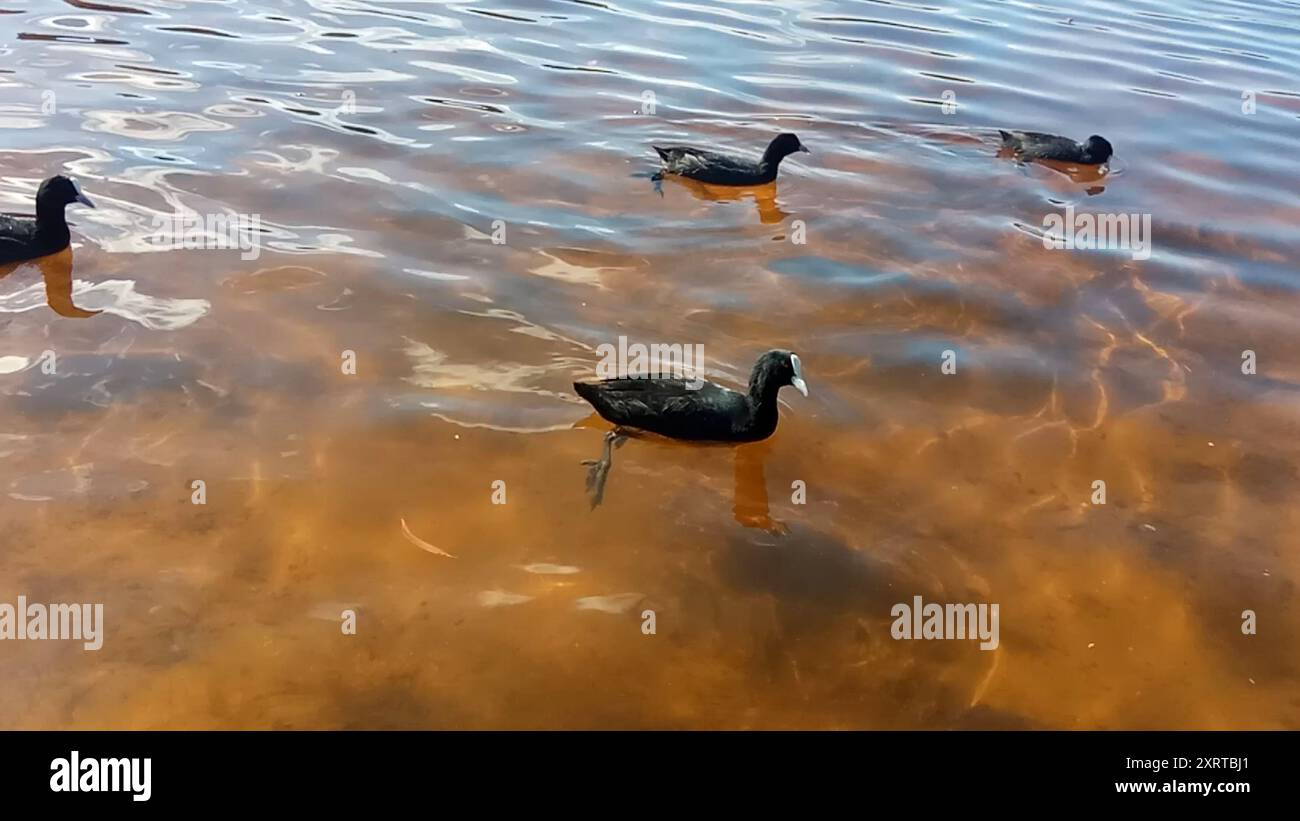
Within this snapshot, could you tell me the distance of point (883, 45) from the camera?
60.1 ft

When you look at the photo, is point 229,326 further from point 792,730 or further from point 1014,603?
point 1014,603

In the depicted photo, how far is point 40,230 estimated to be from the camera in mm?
9492

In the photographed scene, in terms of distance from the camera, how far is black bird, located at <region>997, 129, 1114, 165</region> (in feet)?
42.5

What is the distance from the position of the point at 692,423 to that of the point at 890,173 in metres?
6.73

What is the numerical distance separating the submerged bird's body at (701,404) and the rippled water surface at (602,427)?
194 millimetres

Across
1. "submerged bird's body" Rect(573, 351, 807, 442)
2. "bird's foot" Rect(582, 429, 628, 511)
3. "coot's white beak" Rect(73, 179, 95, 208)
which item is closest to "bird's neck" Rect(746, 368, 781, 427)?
"submerged bird's body" Rect(573, 351, 807, 442)

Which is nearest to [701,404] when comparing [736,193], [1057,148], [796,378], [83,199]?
[796,378]

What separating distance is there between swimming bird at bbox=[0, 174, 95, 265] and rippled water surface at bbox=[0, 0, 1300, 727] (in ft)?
0.90

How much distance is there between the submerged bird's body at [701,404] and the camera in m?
7.15

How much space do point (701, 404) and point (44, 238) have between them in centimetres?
658

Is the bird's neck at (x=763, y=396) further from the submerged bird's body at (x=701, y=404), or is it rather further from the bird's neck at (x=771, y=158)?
the bird's neck at (x=771, y=158)

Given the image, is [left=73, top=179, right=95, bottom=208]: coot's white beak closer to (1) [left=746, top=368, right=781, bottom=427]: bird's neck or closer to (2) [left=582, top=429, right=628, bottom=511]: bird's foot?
(2) [left=582, top=429, right=628, bottom=511]: bird's foot

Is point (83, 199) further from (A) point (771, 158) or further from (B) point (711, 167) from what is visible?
(A) point (771, 158)
